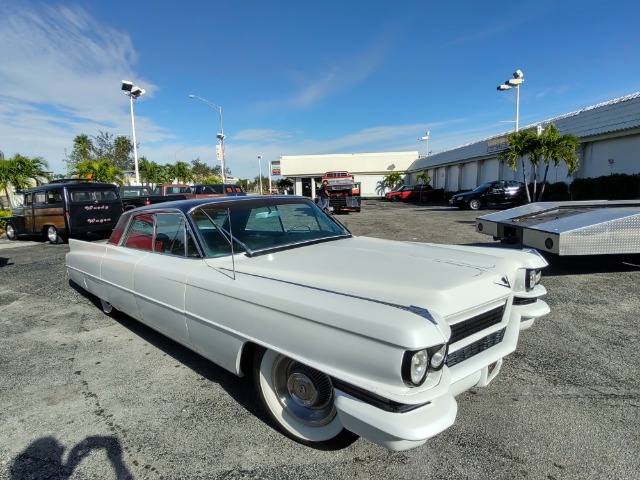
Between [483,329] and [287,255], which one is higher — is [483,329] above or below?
below

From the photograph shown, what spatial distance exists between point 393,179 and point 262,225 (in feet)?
136

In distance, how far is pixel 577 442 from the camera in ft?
7.54

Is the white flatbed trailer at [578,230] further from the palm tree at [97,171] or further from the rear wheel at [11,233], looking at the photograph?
the palm tree at [97,171]

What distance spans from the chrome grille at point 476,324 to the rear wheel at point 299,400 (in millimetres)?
769

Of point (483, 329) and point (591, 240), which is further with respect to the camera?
point (591, 240)

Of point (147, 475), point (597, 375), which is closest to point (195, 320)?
point (147, 475)

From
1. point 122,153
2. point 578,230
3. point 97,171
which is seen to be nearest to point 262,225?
point 578,230

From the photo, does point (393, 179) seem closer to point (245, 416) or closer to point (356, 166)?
point (356, 166)

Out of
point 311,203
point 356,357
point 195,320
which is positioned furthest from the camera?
point 311,203

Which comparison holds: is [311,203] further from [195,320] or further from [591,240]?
[591,240]

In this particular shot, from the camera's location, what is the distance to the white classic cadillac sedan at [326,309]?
5.74 feet

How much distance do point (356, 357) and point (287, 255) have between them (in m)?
1.31

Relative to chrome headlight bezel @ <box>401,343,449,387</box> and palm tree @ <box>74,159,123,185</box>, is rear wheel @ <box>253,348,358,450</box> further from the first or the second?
palm tree @ <box>74,159,123,185</box>

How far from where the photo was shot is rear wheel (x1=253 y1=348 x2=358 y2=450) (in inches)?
87.1
